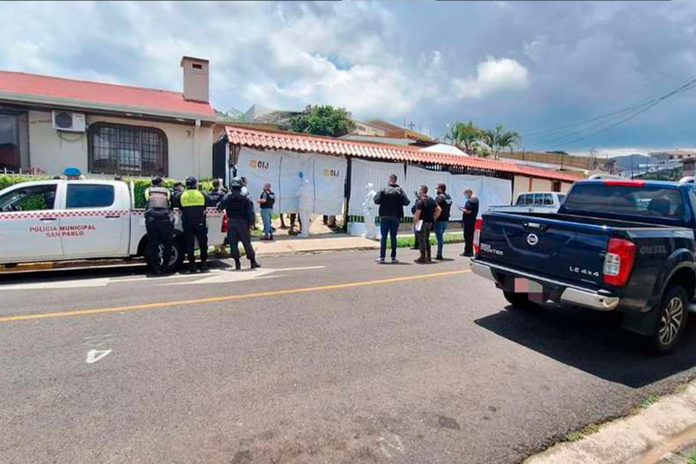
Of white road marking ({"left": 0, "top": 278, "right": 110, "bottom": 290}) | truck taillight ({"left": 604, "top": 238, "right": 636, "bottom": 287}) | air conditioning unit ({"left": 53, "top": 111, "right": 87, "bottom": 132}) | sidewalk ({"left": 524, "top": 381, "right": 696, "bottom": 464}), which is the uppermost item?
air conditioning unit ({"left": 53, "top": 111, "right": 87, "bottom": 132})

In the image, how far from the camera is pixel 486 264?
18.1 feet

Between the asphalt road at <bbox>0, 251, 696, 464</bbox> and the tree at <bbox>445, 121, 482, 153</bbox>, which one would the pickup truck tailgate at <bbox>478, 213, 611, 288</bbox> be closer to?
the asphalt road at <bbox>0, 251, 696, 464</bbox>

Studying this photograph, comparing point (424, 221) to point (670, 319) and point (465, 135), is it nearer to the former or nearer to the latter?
point (670, 319)

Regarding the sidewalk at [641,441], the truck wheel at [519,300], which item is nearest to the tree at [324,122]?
the truck wheel at [519,300]

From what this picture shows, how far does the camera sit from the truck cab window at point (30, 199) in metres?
7.30

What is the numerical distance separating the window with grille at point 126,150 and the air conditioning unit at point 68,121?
1.55 feet

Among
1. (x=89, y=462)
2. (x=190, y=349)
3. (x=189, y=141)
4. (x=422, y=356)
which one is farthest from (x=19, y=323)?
(x=189, y=141)

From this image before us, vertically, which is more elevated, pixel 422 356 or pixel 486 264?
pixel 486 264

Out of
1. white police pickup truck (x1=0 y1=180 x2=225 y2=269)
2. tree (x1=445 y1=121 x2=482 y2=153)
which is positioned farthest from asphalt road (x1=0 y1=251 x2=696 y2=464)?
tree (x1=445 y1=121 x2=482 y2=153)

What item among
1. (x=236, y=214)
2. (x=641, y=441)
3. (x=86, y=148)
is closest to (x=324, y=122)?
(x=86, y=148)

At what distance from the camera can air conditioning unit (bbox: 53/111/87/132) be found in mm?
12734

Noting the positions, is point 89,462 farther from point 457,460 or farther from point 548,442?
point 548,442

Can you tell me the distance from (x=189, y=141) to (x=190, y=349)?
1189cm

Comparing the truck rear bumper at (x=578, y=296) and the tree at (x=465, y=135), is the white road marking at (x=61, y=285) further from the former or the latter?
the tree at (x=465, y=135)
